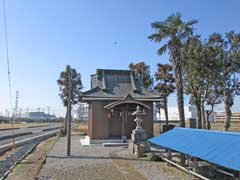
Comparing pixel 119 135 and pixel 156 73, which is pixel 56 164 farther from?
pixel 156 73

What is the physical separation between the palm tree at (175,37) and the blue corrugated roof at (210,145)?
13.9 metres

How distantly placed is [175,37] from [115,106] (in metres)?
8.34

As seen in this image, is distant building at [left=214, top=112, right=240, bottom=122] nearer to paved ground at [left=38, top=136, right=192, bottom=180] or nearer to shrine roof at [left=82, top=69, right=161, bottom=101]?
shrine roof at [left=82, top=69, right=161, bottom=101]

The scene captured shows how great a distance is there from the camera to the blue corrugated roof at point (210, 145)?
7.70 m

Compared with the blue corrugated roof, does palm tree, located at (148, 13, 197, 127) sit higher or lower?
higher

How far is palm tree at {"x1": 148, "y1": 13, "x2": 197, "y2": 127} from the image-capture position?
25.8 meters

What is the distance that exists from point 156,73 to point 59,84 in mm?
13670

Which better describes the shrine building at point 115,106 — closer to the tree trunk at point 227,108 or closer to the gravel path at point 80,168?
the tree trunk at point 227,108

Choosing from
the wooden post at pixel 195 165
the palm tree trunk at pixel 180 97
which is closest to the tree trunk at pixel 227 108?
the palm tree trunk at pixel 180 97

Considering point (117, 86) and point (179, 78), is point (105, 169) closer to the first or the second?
point (117, 86)

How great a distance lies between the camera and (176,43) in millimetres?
26188

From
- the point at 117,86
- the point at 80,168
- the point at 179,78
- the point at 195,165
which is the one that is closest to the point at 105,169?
the point at 80,168

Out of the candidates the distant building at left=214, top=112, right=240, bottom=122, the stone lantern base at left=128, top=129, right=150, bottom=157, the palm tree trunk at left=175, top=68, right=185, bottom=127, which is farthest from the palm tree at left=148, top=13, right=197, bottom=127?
the distant building at left=214, top=112, right=240, bottom=122

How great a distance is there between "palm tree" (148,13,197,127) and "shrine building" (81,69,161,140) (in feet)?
9.14
